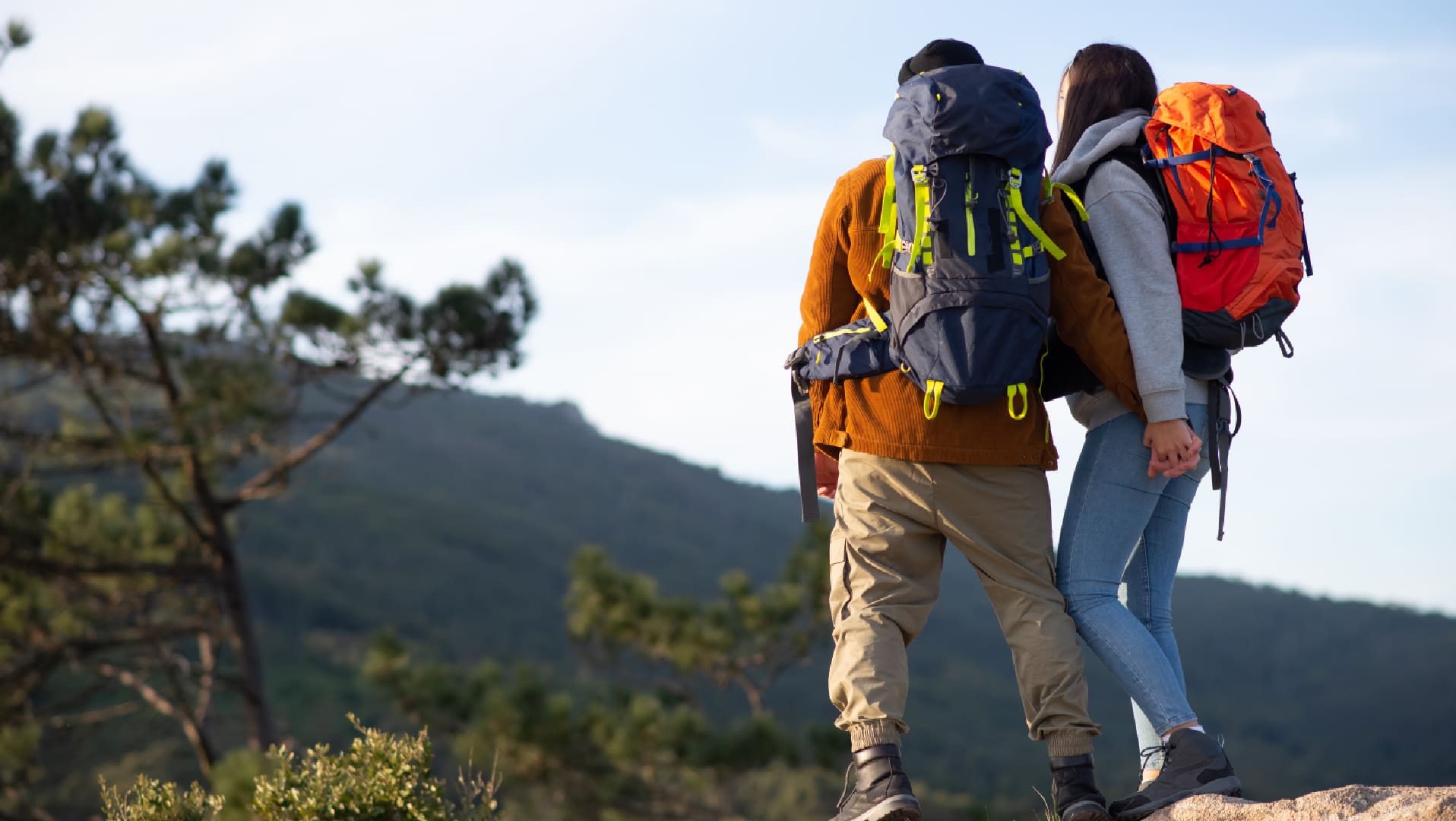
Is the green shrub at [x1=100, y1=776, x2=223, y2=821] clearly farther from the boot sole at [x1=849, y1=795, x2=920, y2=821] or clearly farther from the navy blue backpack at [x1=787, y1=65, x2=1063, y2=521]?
the navy blue backpack at [x1=787, y1=65, x2=1063, y2=521]

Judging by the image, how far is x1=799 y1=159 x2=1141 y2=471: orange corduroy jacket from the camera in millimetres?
2396

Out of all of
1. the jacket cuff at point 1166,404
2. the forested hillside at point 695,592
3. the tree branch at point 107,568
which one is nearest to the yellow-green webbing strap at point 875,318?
the jacket cuff at point 1166,404

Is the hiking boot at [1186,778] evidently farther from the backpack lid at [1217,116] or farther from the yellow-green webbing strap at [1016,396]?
the backpack lid at [1217,116]

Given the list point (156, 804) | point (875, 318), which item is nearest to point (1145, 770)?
point (875, 318)

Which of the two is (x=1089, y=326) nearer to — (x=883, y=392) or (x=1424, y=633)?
(x=883, y=392)

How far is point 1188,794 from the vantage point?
2.39 metres

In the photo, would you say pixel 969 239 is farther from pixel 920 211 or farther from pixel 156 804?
pixel 156 804

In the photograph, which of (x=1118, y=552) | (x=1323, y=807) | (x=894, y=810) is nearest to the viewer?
(x=894, y=810)

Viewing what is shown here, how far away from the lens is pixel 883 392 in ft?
7.98

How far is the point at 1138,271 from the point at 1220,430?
0.43m

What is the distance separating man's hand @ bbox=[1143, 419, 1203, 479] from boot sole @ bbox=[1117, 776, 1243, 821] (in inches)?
23.9

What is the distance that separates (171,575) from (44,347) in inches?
79.3

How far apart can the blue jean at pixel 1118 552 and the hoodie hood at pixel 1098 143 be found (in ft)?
1.70

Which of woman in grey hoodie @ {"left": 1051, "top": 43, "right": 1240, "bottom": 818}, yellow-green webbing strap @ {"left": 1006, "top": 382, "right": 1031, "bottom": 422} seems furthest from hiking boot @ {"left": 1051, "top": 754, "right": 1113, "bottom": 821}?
yellow-green webbing strap @ {"left": 1006, "top": 382, "right": 1031, "bottom": 422}
